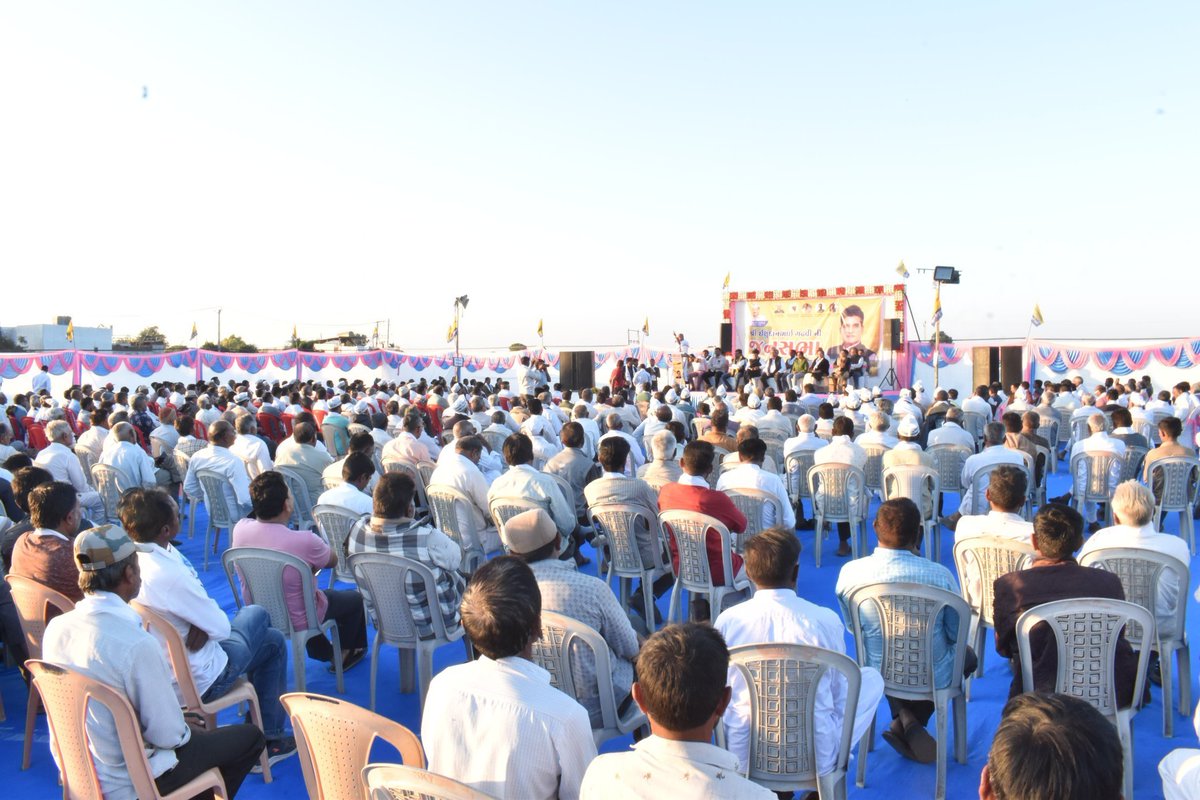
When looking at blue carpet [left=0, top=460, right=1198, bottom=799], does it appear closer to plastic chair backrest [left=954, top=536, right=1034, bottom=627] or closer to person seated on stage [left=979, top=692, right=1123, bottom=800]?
plastic chair backrest [left=954, top=536, right=1034, bottom=627]

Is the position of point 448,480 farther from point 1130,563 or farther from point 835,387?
point 835,387

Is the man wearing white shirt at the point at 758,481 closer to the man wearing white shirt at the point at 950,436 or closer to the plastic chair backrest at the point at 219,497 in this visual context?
the man wearing white shirt at the point at 950,436

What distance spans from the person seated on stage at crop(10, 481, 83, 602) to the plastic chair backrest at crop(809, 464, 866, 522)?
454 centimetres

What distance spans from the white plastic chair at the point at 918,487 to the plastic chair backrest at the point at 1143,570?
2.14m

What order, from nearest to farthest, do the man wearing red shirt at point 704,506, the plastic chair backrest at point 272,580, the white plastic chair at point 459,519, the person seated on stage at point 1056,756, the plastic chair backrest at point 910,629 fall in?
the person seated on stage at point 1056,756, the plastic chair backrest at point 910,629, the plastic chair backrest at point 272,580, the man wearing red shirt at point 704,506, the white plastic chair at point 459,519

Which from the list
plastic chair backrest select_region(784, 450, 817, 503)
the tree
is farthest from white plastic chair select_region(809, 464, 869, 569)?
the tree

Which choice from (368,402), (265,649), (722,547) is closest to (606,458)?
(722,547)

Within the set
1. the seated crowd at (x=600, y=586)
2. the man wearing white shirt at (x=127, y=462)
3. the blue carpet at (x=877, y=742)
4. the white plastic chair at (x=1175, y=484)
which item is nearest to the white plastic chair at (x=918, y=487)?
the seated crowd at (x=600, y=586)

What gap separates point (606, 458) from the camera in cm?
475

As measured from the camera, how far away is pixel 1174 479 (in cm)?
592

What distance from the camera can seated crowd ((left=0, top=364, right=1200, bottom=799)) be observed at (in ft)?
5.20

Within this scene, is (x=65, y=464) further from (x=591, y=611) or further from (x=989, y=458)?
(x=989, y=458)

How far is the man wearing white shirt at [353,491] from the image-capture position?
441 cm

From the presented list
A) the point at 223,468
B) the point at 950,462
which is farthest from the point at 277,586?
the point at 950,462
